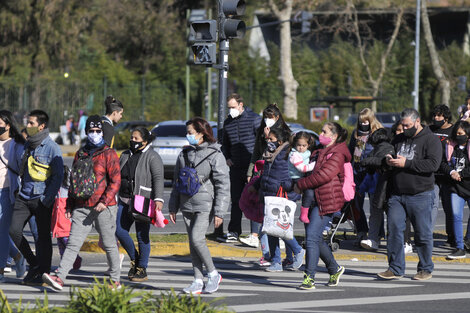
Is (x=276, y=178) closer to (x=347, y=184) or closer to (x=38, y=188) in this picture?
(x=347, y=184)

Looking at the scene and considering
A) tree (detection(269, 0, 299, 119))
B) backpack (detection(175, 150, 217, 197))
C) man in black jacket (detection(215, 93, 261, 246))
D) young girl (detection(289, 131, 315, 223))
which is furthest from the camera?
tree (detection(269, 0, 299, 119))

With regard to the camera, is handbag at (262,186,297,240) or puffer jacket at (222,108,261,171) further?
→ puffer jacket at (222,108,261,171)

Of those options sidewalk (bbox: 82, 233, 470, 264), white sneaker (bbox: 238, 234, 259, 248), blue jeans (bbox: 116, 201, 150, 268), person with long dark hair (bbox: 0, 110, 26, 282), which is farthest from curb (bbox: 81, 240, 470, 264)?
person with long dark hair (bbox: 0, 110, 26, 282)

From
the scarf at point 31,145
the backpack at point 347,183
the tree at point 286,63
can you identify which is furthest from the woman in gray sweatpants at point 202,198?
the tree at point 286,63

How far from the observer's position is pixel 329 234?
1249cm

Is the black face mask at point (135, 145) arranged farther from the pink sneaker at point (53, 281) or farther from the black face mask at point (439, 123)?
the black face mask at point (439, 123)

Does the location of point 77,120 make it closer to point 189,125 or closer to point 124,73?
point 124,73

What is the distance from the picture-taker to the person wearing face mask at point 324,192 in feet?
30.5

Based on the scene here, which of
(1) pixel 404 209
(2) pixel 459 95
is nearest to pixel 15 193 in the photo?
(1) pixel 404 209

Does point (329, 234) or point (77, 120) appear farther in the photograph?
point (77, 120)

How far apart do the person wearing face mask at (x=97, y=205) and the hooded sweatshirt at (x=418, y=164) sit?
9.63 ft

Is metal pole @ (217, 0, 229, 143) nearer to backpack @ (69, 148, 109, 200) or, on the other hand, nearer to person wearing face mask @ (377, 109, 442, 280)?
person wearing face mask @ (377, 109, 442, 280)

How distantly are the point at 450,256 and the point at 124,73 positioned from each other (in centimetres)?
4328

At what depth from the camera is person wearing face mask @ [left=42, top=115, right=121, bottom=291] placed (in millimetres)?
8945
